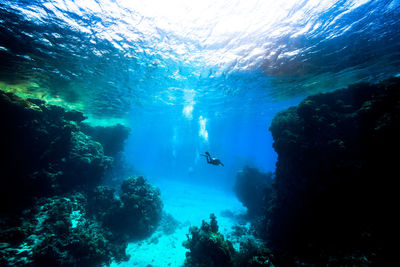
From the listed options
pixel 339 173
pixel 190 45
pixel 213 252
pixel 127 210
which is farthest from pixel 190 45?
pixel 127 210

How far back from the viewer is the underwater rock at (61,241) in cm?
723

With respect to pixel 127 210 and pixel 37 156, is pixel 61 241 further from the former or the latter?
pixel 37 156

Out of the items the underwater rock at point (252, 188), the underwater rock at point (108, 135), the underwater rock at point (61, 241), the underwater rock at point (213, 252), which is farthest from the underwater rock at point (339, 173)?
the underwater rock at point (108, 135)

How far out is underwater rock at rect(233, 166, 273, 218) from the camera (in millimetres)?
18438

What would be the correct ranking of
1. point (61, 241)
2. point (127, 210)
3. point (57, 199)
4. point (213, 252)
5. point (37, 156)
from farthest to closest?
point (127, 210)
point (37, 156)
point (57, 199)
point (61, 241)
point (213, 252)

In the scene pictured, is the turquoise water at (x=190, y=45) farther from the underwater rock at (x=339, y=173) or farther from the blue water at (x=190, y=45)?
the underwater rock at (x=339, y=173)

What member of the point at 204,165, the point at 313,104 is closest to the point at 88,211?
the point at 313,104

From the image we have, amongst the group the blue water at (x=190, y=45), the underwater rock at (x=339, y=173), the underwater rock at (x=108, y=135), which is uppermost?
the blue water at (x=190, y=45)

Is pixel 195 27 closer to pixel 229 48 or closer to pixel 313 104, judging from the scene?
pixel 229 48

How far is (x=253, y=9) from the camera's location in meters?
8.16

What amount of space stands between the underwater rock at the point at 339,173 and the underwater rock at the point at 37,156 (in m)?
14.1

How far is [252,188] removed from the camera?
64.3ft

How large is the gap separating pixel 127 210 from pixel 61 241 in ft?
14.6

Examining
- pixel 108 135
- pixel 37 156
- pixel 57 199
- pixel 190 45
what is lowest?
pixel 57 199
